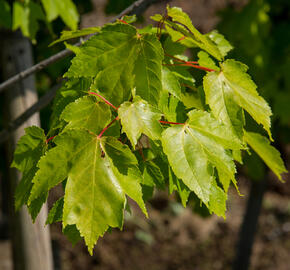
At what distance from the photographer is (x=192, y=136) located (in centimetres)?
90

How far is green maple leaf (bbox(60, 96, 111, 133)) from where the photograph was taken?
0.87 meters

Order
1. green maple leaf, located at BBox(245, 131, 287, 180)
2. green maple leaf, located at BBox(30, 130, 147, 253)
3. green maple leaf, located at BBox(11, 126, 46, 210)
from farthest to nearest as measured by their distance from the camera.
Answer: green maple leaf, located at BBox(245, 131, 287, 180), green maple leaf, located at BBox(11, 126, 46, 210), green maple leaf, located at BBox(30, 130, 147, 253)

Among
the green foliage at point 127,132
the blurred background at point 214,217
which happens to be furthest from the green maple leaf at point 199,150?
the blurred background at point 214,217

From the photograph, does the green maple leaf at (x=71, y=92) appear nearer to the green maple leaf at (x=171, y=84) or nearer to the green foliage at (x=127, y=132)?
the green foliage at (x=127, y=132)

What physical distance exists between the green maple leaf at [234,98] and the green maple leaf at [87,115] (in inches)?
10.2

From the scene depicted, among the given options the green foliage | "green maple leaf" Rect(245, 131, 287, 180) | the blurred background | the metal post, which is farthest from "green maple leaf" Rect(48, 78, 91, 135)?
the blurred background

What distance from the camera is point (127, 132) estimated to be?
2.72 ft

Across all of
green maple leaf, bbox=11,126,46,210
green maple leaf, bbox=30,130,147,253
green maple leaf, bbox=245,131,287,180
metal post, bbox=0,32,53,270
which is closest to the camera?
green maple leaf, bbox=30,130,147,253

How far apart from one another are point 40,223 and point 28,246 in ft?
0.53

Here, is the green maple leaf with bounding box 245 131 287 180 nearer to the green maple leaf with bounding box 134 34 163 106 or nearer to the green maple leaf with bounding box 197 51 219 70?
the green maple leaf with bounding box 197 51 219 70

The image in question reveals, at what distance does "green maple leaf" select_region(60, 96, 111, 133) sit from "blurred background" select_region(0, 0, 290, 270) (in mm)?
1300

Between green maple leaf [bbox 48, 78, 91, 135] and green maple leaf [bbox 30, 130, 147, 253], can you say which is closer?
green maple leaf [bbox 30, 130, 147, 253]

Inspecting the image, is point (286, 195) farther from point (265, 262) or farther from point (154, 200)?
point (154, 200)

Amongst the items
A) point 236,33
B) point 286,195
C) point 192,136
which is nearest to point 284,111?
point 236,33
